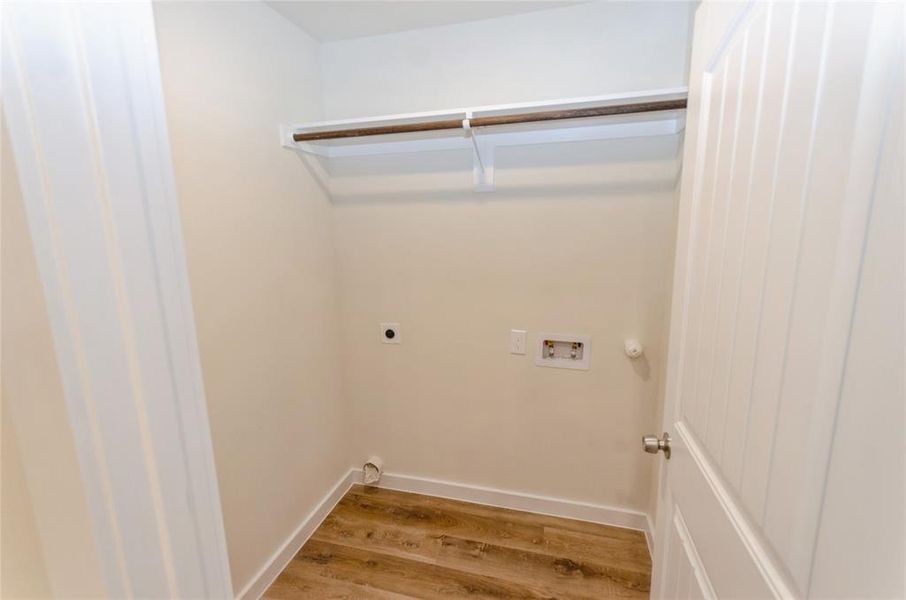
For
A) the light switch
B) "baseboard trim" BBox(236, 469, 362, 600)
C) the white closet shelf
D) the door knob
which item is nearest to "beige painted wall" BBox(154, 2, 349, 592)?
"baseboard trim" BBox(236, 469, 362, 600)

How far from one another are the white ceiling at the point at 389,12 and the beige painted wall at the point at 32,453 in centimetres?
155

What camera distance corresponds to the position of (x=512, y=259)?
177 cm

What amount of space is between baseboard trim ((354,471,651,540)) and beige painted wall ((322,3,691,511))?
4 centimetres

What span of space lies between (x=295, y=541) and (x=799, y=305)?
2079 millimetres

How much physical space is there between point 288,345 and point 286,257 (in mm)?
392

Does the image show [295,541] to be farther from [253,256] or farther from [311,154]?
[311,154]

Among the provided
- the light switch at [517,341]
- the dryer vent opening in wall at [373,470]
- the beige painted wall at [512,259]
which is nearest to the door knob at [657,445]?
the beige painted wall at [512,259]

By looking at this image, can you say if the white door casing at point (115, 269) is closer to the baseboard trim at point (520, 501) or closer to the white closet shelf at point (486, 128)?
the white closet shelf at point (486, 128)

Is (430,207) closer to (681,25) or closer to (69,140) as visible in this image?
(681,25)

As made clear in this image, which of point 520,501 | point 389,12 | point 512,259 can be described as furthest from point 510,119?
point 520,501

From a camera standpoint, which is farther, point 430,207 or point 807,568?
point 430,207

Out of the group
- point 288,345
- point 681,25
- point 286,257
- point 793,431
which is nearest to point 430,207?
point 286,257

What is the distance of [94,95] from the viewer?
0.42 m

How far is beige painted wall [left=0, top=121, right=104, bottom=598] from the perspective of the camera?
39 centimetres
